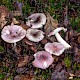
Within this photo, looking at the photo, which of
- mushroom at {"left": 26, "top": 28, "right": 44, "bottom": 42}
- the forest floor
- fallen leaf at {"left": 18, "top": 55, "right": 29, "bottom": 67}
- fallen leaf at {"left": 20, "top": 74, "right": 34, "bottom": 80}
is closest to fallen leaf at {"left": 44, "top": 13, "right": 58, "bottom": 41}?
the forest floor

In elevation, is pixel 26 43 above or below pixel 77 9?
below

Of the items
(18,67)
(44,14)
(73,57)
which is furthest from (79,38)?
(18,67)

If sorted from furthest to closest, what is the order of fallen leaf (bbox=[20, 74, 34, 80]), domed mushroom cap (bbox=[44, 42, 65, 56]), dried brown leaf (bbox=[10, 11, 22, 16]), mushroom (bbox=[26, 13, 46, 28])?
dried brown leaf (bbox=[10, 11, 22, 16])
mushroom (bbox=[26, 13, 46, 28])
domed mushroom cap (bbox=[44, 42, 65, 56])
fallen leaf (bbox=[20, 74, 34, 80])

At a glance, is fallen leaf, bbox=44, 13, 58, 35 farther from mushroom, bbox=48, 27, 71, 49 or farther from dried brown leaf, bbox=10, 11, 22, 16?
dried brown leaf, bbox=10, 11, 22, 16

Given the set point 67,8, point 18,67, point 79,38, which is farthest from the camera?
point 67,8

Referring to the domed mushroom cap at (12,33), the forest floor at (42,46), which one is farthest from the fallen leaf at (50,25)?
the domed mushroom cap at (12,33)

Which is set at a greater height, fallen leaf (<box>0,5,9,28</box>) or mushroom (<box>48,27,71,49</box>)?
fallen leaf (<box>0,5,9,28</box>)

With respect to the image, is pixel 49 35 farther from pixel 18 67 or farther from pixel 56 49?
pixel 18 67
